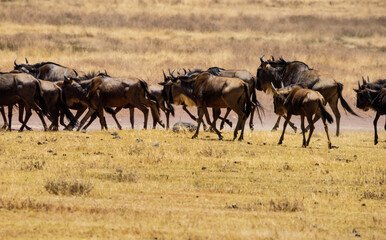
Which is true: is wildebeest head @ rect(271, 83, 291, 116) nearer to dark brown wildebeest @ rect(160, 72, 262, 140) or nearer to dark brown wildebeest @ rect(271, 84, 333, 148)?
dark brown wildebeest @ rect(271, 84, 333, 148)

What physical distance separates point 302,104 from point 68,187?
785 cm

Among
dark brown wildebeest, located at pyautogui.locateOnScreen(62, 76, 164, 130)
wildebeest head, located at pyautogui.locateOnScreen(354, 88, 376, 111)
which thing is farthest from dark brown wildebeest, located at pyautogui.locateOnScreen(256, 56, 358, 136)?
dark brown wildebeest, located at pyautogui.locateOnScreen(62, 76, 164, 130)

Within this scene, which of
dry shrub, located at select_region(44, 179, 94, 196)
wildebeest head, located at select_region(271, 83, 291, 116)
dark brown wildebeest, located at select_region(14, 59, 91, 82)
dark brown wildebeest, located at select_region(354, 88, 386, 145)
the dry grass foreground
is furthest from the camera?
dark brown wildebeest, located at select_region(14, 59, 91, 82)

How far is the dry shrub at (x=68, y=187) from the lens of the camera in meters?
9.94

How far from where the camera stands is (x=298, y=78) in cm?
2052

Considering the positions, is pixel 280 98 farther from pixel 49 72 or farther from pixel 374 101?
pixel 49 72

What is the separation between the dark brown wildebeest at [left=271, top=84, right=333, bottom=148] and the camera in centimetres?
1645

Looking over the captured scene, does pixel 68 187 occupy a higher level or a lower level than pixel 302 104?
higher

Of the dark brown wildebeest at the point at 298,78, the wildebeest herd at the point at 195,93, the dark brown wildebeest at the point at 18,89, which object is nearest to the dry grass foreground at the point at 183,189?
the wildebeest herd at the point at 195,93

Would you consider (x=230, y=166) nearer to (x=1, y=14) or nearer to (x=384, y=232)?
(x=384, y=232)

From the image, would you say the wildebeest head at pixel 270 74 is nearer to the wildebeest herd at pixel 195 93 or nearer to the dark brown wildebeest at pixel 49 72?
the wildebeest herd at pixel 195 93

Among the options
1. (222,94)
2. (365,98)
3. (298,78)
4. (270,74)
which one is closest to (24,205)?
(222,94)

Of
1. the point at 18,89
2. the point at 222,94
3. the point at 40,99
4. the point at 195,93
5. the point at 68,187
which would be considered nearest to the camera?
the point at 68,187

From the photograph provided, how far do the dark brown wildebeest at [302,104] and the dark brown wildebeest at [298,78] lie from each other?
8.23 feet
